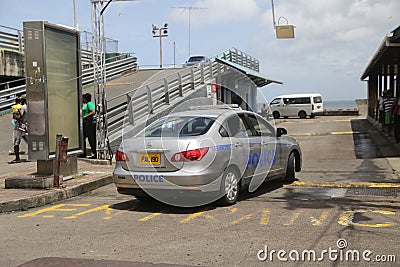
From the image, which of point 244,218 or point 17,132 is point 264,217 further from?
point 17,132

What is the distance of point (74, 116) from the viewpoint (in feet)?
34.3

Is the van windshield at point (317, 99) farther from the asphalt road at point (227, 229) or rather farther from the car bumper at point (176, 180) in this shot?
the car bumper at point (176, 180)

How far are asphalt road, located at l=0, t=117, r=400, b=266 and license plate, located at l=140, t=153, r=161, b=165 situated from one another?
0.77 meters

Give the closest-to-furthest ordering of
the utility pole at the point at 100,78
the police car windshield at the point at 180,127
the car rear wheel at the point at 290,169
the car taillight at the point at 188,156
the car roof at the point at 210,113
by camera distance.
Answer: the car taillight at the point at 188,156 < the police car windshield at the point at 180,127 < the car roof at the point at 210,113 < the car rear wheel at the point at 290,169 < the utility pole at the point at 100,78

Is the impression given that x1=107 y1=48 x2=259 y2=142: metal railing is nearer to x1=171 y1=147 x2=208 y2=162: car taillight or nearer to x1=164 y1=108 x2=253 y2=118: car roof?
x1=164 y1=108 x2=253 y2=118: car roof

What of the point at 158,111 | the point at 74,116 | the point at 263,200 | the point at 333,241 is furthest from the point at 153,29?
the point at 333,241

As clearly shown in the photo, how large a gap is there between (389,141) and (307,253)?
14060mm

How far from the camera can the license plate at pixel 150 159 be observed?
727 centimetres

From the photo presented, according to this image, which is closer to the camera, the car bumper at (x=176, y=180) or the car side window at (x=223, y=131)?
the car bumper at (x=176, y=180)

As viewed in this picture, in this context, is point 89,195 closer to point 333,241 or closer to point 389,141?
point 333,241

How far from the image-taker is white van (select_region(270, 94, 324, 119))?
3962 cm

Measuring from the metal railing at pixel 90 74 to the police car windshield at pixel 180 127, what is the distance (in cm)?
1254

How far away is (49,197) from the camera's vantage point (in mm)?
8570

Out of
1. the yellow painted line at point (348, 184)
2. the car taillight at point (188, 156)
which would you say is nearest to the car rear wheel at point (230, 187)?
the car taillight at point (188, 156)
